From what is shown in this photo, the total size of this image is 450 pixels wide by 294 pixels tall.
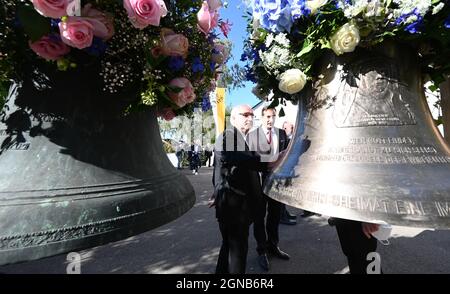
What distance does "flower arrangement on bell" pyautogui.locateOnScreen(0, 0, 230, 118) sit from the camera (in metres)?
0.91

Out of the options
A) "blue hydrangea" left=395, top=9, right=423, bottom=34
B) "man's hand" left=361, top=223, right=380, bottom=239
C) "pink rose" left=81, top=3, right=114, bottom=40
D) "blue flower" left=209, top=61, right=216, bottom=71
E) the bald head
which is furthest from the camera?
the bald head

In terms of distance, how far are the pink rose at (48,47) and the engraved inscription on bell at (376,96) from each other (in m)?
1.17

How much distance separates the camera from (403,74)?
4.34 feet

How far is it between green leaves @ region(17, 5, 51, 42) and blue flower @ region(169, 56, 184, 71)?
419mm

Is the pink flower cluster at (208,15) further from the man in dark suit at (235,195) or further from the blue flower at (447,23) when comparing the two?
the man in dark suit at (235,195)

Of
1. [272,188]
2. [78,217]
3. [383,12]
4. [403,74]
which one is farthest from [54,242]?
[403,74]

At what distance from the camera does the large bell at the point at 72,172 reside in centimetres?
95

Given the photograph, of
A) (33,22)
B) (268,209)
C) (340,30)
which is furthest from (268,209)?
(33,22)

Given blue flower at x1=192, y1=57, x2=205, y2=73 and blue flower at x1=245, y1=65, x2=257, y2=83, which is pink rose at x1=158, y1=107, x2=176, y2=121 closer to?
blue flower at x1=192, y1=57, x2=205, y2=73

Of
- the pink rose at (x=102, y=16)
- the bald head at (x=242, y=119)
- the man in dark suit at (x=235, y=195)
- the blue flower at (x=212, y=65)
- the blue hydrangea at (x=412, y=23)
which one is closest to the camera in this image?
the pink rose at (x=102, y=16)

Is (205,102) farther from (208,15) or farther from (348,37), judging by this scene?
(348,37)

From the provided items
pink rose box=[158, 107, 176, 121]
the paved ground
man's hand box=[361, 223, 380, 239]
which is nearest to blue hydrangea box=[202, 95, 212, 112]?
pink rose box=[158, 107, 176, 121]

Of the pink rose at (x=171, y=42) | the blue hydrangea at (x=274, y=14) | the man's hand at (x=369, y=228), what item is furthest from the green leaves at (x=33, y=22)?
the man's hand at (x=369, y=228)

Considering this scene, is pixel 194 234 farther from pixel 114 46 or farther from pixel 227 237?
pixel 114 46
